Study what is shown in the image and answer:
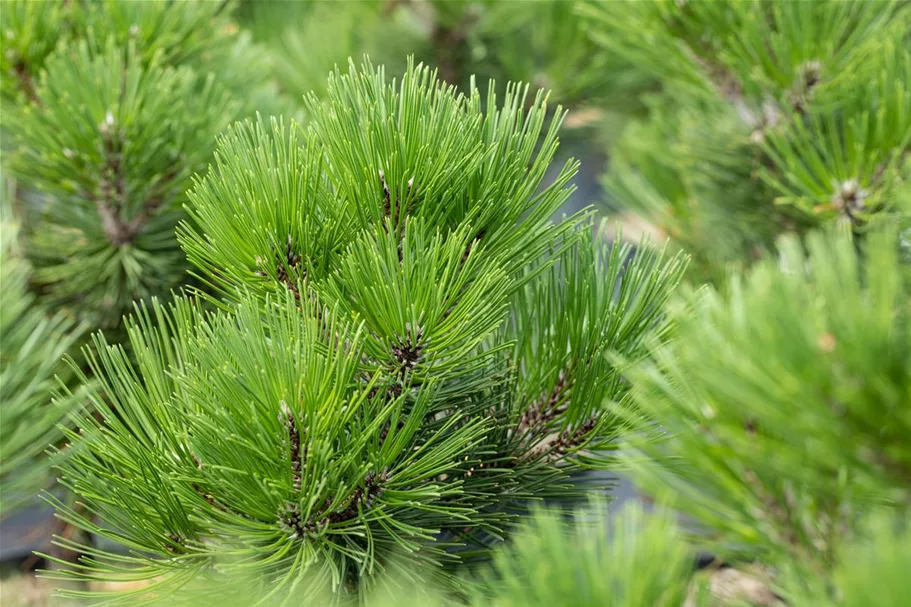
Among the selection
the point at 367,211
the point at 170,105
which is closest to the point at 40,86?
the point at 170,105

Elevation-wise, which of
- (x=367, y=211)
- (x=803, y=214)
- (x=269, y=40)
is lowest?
(x=367, y=211)

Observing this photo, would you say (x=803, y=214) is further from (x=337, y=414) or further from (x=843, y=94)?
(x=337, y=414)

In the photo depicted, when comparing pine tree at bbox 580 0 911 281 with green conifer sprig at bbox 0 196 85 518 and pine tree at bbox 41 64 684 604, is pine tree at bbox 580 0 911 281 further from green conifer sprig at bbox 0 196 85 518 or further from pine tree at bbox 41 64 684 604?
green conifer sprig at bbox 0 196 85 518

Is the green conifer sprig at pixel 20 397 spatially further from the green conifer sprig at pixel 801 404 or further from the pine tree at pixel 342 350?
the green conifer sprig at pixel 801 404

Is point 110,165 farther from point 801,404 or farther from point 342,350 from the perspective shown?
point 801,404

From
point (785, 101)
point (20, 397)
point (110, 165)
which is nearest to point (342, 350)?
point (20, 397)

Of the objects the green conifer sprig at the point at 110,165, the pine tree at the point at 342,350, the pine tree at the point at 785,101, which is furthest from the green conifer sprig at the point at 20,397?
the pine tree at the point at 785,101
